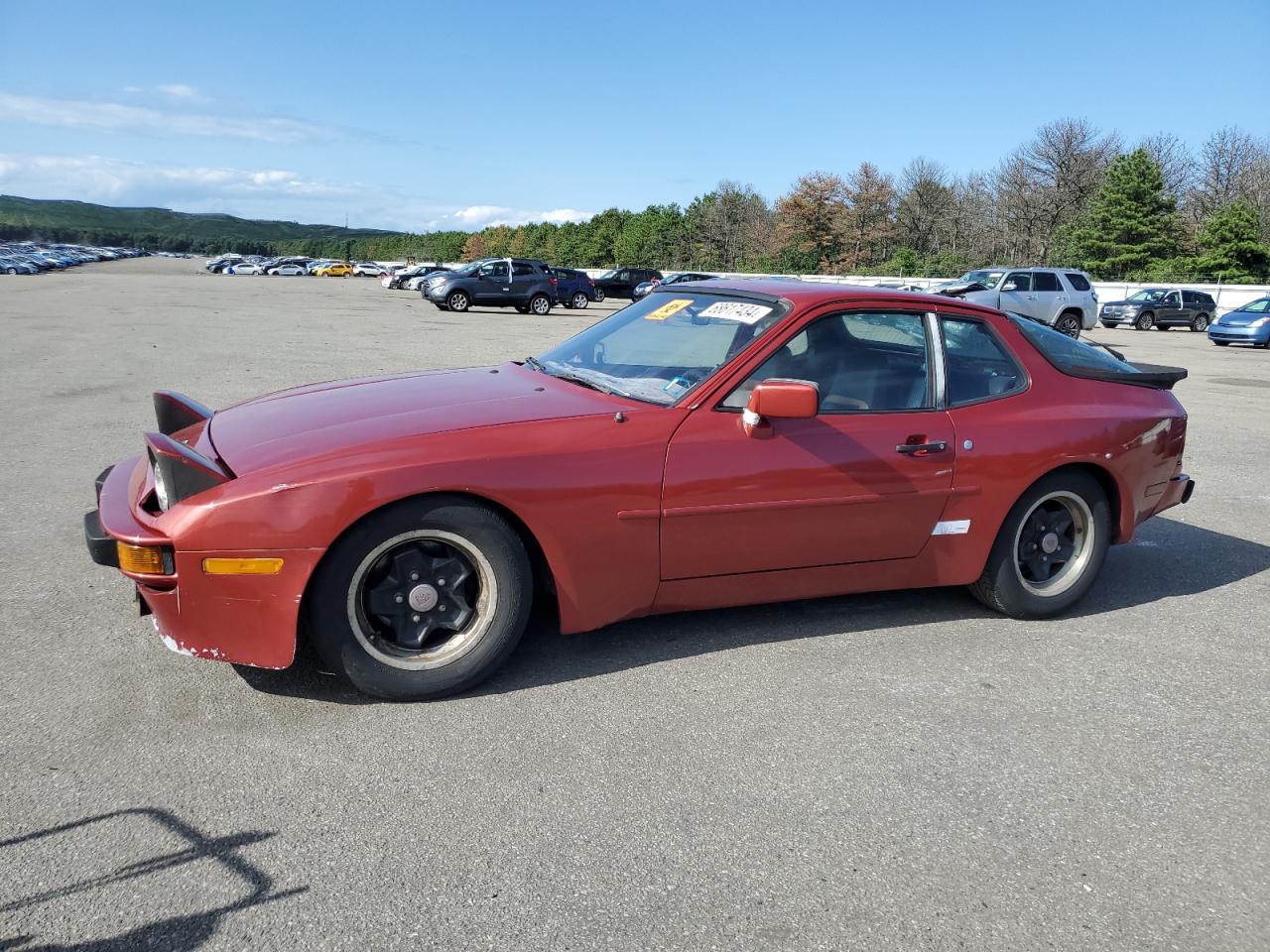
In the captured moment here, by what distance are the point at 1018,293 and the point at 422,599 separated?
22.4 meters

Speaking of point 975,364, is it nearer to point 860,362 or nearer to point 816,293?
point 860,362

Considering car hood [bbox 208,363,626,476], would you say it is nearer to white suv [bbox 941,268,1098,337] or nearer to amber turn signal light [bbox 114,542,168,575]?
amber turn signal light [bbox 114,542,168,575]

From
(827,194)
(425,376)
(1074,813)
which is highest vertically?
(827,194)

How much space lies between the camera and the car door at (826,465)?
11.6 ft

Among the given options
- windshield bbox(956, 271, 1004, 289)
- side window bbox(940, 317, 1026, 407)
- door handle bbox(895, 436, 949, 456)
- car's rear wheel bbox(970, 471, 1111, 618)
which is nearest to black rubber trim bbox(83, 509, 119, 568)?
door handle bbox(895, 436, 949, 456)

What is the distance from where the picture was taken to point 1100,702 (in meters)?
3.51

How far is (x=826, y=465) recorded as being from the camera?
12.2ft

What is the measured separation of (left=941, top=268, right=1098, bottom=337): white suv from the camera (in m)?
22.7

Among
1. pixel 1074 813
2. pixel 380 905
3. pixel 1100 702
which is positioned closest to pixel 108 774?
pixel 380 905

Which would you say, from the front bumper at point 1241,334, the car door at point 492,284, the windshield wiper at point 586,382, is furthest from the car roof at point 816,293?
the car door at point 492,284

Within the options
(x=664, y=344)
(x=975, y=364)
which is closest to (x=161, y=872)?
(x=664, y=344)

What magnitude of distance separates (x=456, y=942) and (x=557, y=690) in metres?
1.31

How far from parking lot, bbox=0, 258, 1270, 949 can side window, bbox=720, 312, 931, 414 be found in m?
0.98

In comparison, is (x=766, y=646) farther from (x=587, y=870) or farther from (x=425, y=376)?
(x=425, y=376)
